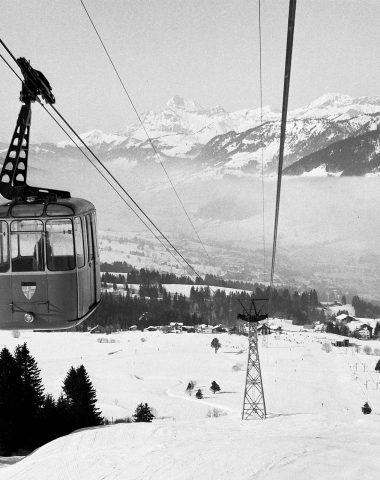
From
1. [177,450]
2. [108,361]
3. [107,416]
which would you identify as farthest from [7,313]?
[108,361]

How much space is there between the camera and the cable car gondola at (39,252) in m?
14.3

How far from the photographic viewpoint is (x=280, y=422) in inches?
1950

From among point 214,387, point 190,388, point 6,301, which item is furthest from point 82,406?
point 6,301

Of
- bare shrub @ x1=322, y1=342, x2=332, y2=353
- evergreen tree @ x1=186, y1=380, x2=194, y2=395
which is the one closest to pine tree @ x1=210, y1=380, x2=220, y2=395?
evergreen tree @ x1=186, y1=380, x2=194, y2=395

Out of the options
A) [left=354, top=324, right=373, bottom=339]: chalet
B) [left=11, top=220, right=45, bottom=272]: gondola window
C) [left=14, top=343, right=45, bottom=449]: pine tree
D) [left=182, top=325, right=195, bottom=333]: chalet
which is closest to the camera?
[left=11, top=220, right=45, bottom=272]: gondola window

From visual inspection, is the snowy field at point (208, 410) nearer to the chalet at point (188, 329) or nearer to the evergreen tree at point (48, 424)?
the evergreen tree at point (48, 424)

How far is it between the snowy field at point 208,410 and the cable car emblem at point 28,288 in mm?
14474

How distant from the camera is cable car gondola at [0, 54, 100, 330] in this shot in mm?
14328

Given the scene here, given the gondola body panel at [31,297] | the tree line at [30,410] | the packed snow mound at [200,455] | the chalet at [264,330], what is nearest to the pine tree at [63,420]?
the tree line at [30,410]

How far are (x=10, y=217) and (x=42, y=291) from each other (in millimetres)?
2069

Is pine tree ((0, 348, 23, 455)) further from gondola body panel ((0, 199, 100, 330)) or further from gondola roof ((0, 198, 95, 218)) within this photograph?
gondola roof ((0, 198, 95, 218))

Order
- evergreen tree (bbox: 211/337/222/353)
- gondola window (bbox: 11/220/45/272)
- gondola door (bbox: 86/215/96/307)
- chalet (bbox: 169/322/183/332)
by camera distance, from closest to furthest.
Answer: gondola window (bbox: 11/220/45/272)
gondola door (bbox: 86/215/96/307)
evergreen tree (bbox: 211/337/222/353)
chalet (bbox: 169/322/183/332)

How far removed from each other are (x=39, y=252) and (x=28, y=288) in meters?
0.99

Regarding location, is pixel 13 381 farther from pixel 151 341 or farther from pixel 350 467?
pixel 151 341
